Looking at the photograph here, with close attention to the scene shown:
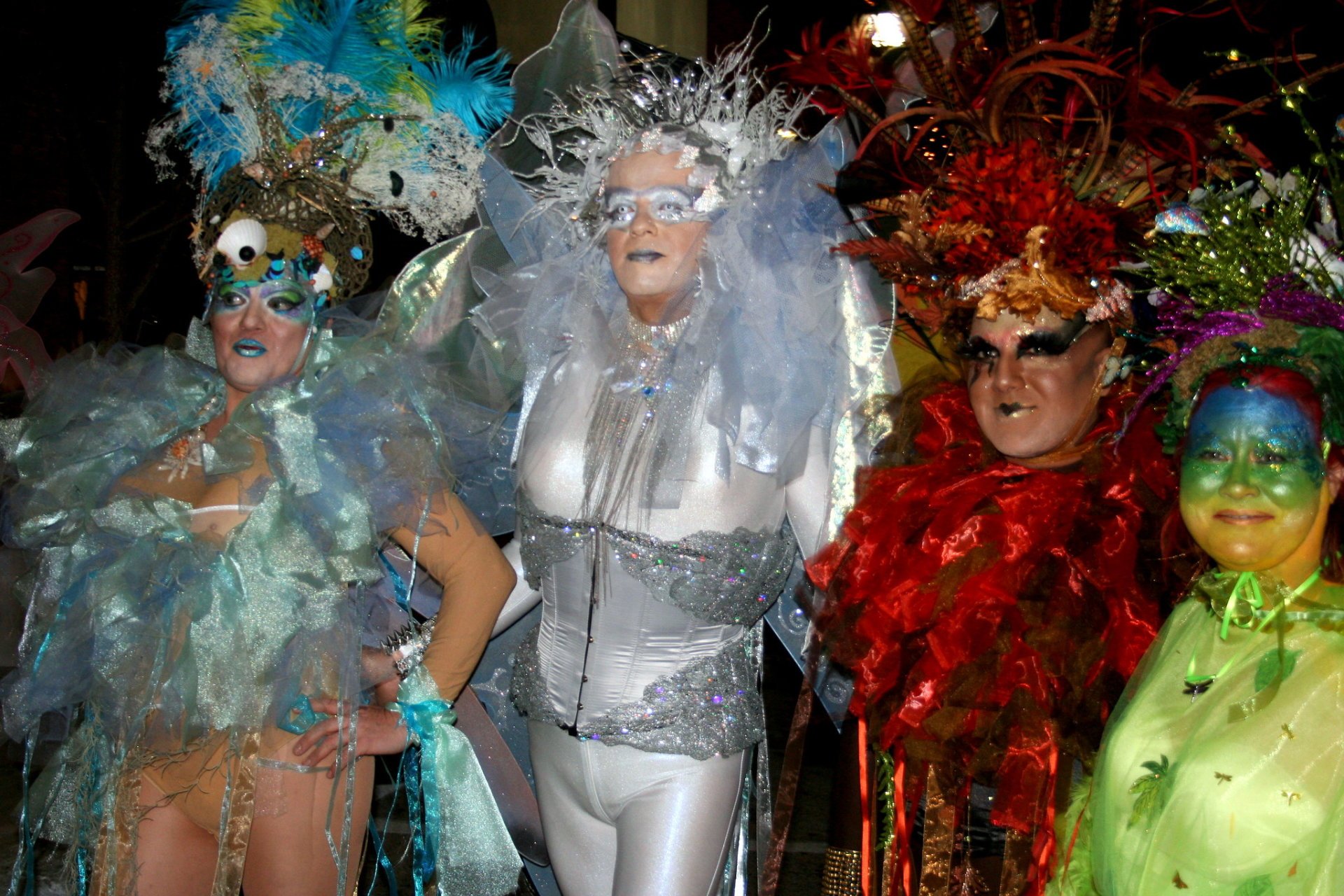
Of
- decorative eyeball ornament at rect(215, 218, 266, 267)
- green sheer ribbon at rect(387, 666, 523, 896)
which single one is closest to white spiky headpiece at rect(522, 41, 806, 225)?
decorative eyeball ornament at rect(215, 218, 266, 267)

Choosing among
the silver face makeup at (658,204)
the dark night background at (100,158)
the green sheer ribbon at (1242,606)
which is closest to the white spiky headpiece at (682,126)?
the silver face makeup at (658,204)

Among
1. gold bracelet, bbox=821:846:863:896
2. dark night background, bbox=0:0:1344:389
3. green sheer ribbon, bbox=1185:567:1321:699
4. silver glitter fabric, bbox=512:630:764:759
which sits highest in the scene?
green sheer ribbon, bbox=1185:567:1321:699

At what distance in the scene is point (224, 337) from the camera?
10.3ft

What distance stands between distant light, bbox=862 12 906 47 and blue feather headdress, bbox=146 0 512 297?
103cm

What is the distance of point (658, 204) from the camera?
3107 mm

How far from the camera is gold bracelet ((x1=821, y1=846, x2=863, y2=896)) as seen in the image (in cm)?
293

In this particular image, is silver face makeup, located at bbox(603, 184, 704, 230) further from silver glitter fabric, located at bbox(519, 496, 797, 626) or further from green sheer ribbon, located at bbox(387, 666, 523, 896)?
green sheer ribbon, located at bbox(387, 666, 523, 896)

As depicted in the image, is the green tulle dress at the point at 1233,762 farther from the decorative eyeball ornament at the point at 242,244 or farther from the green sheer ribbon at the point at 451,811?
the decorative eyeball ornament at the point at 242,244

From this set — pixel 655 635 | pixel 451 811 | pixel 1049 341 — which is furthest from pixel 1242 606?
pixel 451 811

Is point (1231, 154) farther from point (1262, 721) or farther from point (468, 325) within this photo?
point (468, 325)

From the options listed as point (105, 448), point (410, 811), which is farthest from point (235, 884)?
point (105, 448)

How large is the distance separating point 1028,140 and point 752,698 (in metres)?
1.45

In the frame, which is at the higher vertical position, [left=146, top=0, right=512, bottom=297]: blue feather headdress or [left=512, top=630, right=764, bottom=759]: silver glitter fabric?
[left=146, top=0, right=512, bottom=297]: blue feather headdress

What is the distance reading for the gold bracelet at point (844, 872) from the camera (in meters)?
2.93
